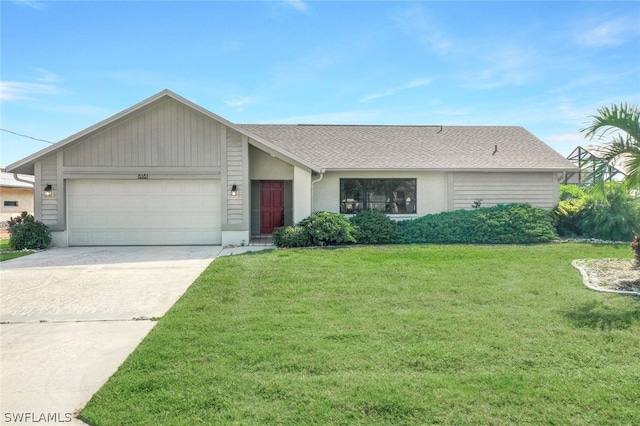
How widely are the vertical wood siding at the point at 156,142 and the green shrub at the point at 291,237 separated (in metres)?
3.15

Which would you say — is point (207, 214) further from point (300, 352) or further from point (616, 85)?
point (616, 85)

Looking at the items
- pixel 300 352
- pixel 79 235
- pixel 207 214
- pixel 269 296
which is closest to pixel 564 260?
pixel 269 296

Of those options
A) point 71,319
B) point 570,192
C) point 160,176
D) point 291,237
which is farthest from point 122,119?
Answer: point 570,192

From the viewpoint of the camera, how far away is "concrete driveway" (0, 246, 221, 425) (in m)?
3.12

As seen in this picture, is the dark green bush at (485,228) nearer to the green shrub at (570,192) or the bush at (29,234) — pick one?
the green shrub at (570,192)

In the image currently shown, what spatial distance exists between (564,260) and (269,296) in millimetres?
7371

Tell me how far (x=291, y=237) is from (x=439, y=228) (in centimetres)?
501

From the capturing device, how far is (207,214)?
12031 millimetres

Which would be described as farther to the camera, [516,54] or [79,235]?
[516,54]

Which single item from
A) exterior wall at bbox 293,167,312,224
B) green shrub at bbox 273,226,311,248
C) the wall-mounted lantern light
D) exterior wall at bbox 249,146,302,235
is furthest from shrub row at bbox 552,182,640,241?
the wall-mounted lantern light

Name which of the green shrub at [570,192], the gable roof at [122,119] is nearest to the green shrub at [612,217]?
the green shrub at [570,192]

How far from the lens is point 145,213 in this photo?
39.4 ft

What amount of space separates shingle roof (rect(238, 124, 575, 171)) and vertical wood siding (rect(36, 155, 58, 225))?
21.7ft

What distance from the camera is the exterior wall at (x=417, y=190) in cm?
1377
